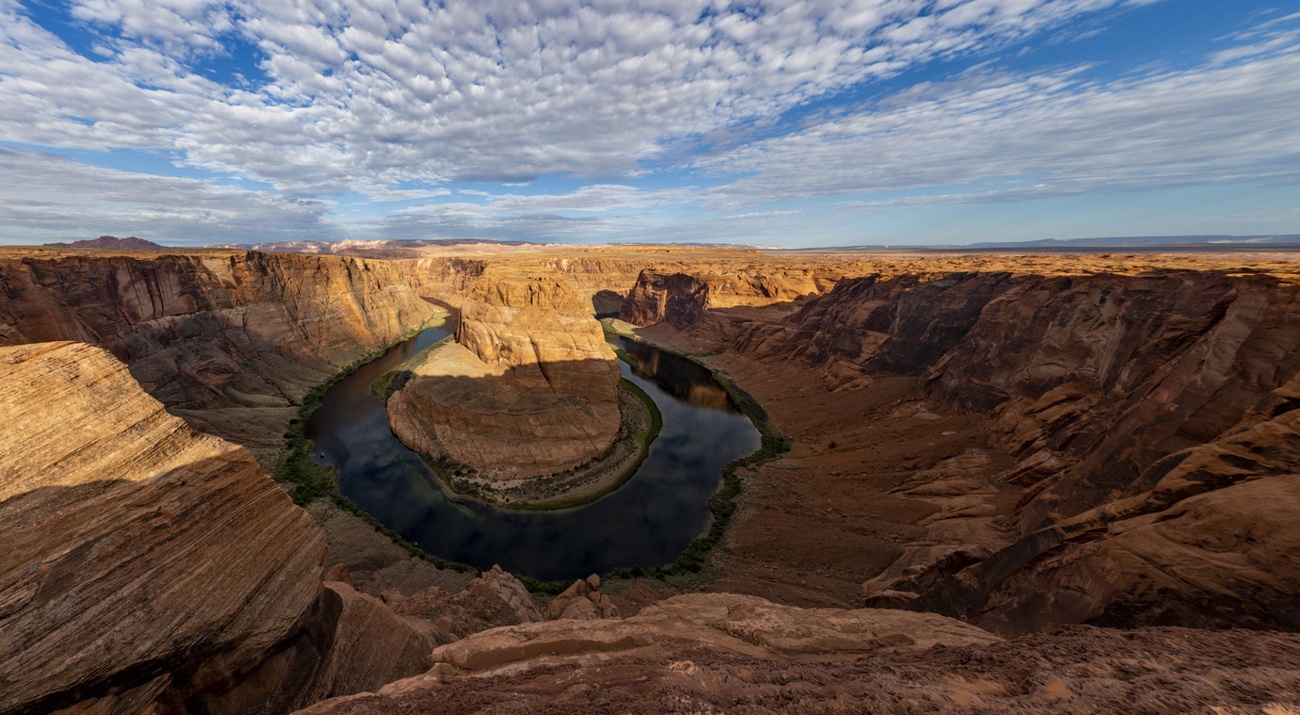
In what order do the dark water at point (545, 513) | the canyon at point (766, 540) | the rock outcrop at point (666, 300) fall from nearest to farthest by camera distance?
the canyon at point (766, 540)
the dark water at point (545, 513)
the rock outcrop at point (666, 300)

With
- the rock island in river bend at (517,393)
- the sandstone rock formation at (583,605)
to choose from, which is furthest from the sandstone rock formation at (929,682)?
the rock island in river bend at (517,393)

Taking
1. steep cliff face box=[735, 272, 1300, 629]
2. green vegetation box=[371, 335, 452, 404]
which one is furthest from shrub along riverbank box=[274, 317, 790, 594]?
steep cliff face box=[735, 272, 1300, 629]

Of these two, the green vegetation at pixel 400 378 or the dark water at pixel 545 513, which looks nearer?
the dark water at pixel 545 513

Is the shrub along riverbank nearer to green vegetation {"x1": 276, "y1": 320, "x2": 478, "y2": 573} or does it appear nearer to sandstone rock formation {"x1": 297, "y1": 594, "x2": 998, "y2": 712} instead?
green vegetation {"x1": 276, "y1": 320, "x2": 478, "y2": 573}

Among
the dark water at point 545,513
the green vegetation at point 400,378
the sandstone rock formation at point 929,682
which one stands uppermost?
the sandstone rock formation at point 929,682

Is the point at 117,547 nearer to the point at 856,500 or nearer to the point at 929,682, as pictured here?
the point at 929,682

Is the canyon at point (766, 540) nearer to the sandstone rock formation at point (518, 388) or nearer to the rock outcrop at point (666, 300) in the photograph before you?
the sandstone rock formation at point (518, 388)

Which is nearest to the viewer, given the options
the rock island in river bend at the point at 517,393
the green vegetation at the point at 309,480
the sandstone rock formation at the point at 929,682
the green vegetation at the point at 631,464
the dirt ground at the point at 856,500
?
the sandstone rock formation at the point at 929,682

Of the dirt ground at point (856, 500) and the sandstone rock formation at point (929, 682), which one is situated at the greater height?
the sandstone rock formation at point (929, 682)

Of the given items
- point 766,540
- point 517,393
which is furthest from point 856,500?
point 517,393
